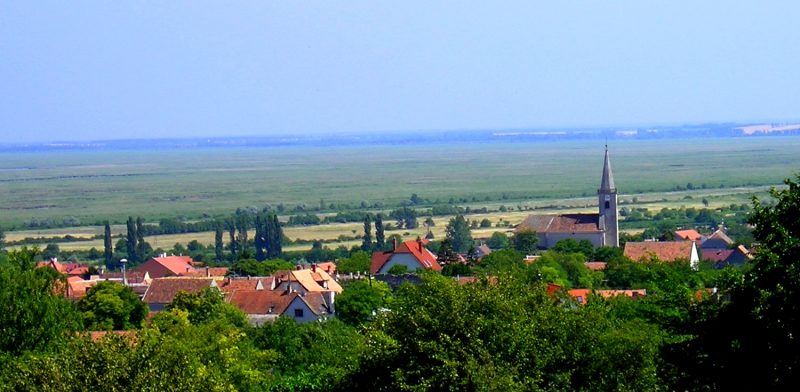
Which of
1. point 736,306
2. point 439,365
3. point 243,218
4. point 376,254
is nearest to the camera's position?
point 736,306

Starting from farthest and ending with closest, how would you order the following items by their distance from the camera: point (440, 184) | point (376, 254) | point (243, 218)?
point (440, 184)
point (243, 218)
point (376, 254)

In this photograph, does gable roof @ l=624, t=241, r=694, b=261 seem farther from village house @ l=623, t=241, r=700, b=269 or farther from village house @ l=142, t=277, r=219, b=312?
village house @ l=142, t=277, r=219, b=312

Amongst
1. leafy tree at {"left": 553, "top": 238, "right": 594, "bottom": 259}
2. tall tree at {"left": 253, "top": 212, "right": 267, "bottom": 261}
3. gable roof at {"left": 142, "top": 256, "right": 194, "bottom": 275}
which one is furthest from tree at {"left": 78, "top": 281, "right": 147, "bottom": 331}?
tall tree at {"left": 253, "top": 212, "right": 267, "bottom": 261}

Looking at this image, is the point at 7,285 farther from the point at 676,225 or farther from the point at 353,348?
the point at 676,225

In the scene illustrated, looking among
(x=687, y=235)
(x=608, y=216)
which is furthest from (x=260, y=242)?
(x=687, y=235)

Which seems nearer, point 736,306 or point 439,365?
point 736,306

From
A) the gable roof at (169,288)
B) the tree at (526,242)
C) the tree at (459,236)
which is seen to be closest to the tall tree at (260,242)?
the tree at (459,236)

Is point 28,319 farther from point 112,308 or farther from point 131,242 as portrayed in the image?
point 131,242

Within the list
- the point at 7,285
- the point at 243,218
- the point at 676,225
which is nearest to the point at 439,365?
the point at 7,285
